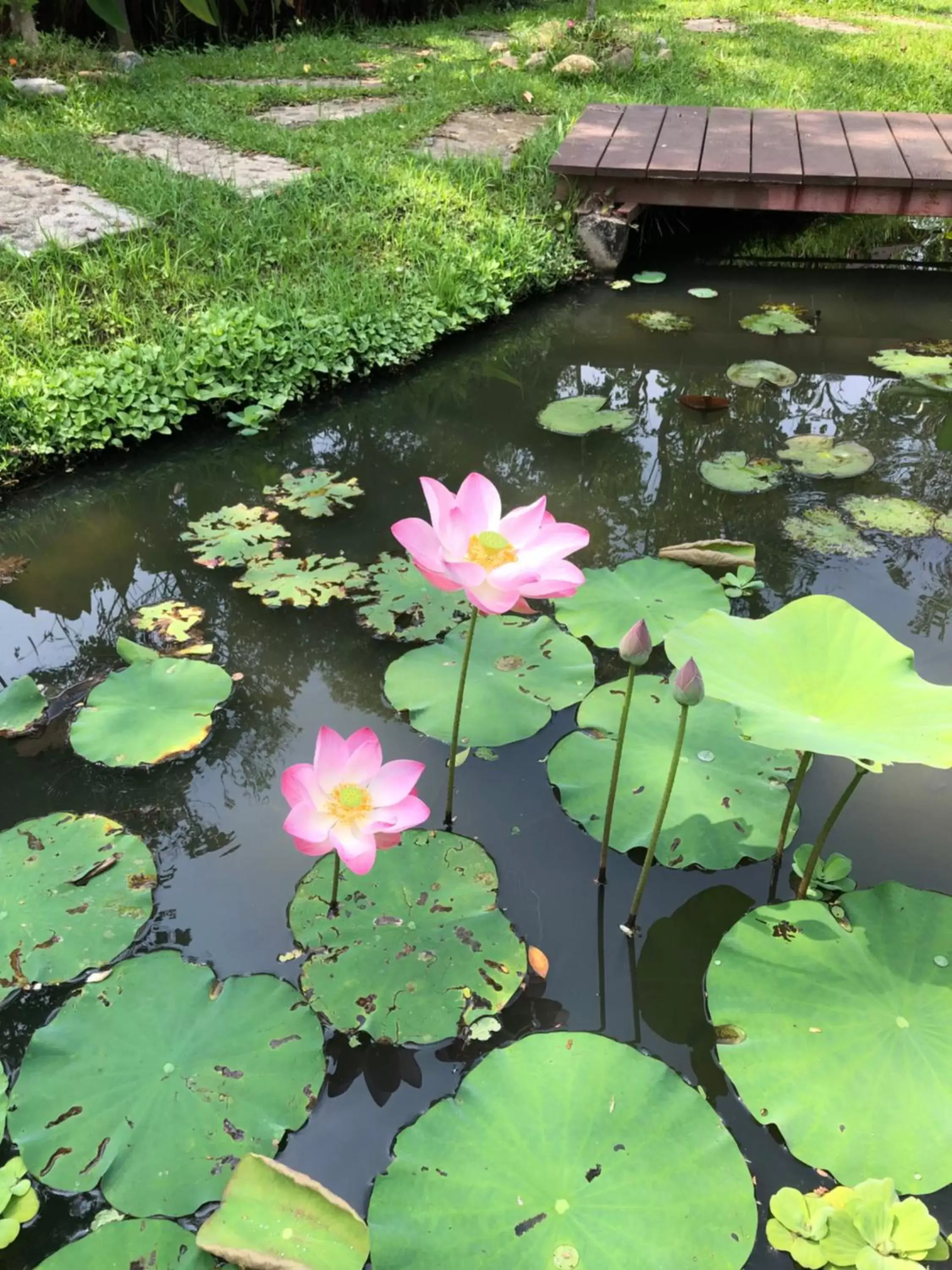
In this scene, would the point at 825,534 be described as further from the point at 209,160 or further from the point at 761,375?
the point at 209,160

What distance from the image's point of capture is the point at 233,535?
2.70 meters

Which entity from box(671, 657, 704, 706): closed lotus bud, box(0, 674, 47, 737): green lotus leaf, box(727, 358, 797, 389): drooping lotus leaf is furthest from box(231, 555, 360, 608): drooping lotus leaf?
box(727, 358, 797, 389): drooping lotus leaf

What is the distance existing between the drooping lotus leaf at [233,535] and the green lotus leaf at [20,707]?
680 mm

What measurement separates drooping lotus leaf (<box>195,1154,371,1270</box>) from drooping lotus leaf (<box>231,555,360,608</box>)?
4.85 ft

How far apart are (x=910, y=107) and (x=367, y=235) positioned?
14.5 feet

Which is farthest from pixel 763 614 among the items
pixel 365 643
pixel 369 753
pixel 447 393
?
pixel 447 393

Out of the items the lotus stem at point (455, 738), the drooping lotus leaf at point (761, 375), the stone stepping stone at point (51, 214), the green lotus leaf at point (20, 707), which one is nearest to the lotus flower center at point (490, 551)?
the lotus stem at point (455, 738)

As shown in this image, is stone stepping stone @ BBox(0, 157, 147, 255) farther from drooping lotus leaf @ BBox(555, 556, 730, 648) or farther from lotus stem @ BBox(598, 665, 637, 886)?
lotus stem @ BBox(598, 665, 637, 886)

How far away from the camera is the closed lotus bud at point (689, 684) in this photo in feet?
4.23

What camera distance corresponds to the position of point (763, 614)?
236 cm

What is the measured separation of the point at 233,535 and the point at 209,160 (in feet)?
11.7

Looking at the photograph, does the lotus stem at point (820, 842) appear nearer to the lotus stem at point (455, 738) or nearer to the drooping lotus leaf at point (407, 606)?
the lotus stem at point (455, 738)

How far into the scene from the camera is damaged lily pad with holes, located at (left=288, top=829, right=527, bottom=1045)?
1411 mm

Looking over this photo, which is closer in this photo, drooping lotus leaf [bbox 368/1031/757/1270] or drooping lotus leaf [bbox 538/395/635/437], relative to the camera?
drooping lotus leaf [bbox 368/1031/757/1270]
